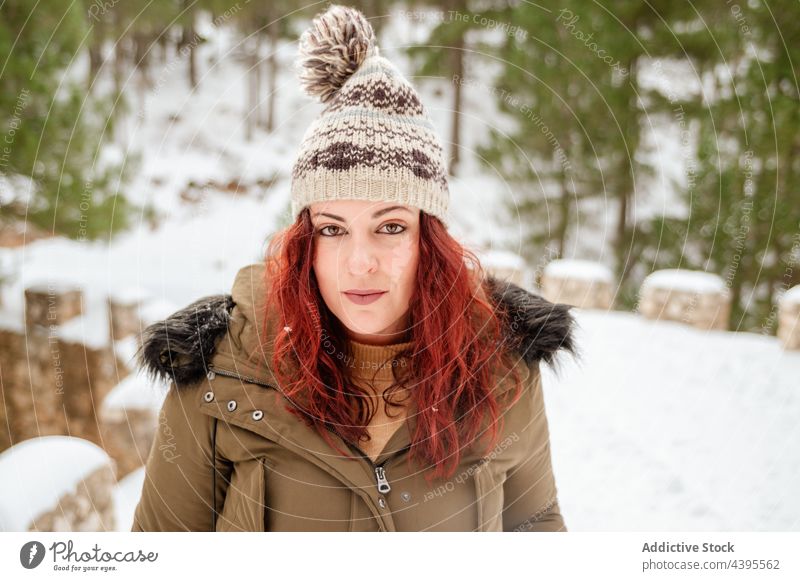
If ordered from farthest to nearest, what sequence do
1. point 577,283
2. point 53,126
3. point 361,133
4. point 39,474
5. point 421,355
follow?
point 577,283 → point 53,126 → point 39,474 → point 421,355 → point 361,133

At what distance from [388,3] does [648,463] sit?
1.34 meters

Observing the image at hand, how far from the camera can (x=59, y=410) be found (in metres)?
3.16

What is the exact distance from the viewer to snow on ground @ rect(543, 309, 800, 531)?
4.05 feet

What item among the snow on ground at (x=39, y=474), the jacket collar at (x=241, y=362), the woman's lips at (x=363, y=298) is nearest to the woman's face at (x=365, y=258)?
the woman's lips at (x=363, y=298)

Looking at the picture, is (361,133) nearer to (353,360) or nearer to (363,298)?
(363,298)

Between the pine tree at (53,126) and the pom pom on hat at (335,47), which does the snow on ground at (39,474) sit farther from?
the pom pom on hat at (335,47)

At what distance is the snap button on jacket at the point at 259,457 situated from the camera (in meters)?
0.77

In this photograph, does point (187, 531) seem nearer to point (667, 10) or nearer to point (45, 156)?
point (667, 10)

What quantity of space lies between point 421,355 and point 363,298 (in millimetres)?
145

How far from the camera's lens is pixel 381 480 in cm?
78

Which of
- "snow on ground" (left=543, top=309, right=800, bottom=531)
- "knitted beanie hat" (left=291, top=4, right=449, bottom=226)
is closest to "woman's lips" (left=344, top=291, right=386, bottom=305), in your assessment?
"knitted beanie hat" (left=291, top=4, right=449, bottom=226)

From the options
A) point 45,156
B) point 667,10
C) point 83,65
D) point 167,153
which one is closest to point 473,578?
point 667,10

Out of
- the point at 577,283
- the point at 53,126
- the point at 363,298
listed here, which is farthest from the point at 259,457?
the point at 53,126

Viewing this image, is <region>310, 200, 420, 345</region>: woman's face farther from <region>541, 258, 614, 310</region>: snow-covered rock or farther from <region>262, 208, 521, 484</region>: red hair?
<region>541, 258, 614, 310</region>: snow-covered rock
